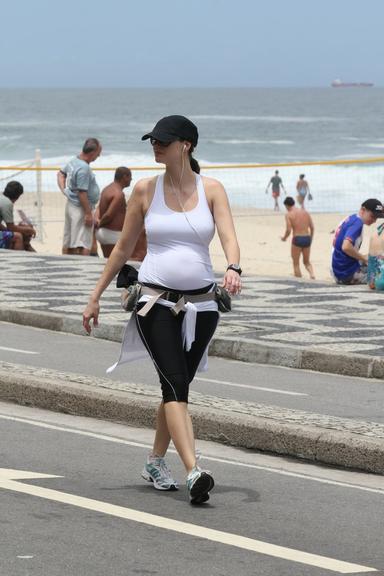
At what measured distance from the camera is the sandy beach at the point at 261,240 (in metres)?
29.6

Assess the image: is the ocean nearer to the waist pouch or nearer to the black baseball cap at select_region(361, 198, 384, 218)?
the black baseball cap at select_region(361, 198, 384, 218)

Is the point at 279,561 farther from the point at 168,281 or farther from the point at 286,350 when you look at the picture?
the point at 286,350

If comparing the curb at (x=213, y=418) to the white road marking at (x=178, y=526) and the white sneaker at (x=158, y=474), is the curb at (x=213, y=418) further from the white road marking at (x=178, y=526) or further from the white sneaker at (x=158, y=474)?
the white road marking at (x=178, y=526)

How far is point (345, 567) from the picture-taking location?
5.66 metres

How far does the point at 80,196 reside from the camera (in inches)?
774

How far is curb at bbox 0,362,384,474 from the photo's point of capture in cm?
791

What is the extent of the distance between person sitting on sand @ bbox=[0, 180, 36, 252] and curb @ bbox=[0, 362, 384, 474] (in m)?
10.4

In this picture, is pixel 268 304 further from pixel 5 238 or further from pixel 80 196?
pixel 5 238

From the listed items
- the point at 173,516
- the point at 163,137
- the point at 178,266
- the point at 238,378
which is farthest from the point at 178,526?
the point at 238,378

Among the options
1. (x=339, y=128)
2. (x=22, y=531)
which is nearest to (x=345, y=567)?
(x=22, y=531)

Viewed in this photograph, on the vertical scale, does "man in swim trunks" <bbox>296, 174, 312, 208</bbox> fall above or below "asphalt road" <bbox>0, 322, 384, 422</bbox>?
above

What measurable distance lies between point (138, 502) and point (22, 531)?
87 cm

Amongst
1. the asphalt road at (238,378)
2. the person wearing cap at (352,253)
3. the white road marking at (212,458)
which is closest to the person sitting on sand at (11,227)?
the person wearing cap at (352,253)

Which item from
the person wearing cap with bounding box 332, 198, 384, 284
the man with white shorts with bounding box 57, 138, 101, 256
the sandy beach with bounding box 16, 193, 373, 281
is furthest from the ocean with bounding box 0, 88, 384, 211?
the person wearing cap with bounding box 332, 198, 384, 284
